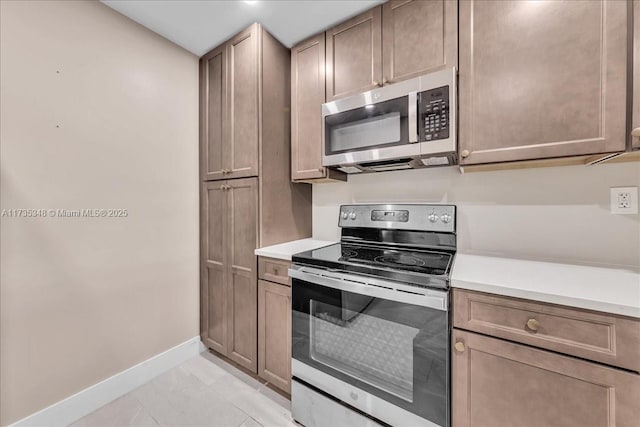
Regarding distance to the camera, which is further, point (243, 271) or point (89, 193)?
point (243, 271)

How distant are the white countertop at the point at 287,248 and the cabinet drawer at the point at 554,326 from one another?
95cm

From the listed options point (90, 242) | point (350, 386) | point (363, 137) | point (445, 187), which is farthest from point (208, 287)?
point (445, 187)

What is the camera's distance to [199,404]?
5.19ft

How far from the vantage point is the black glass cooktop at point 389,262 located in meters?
1.08

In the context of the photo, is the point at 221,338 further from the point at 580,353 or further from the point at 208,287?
the point at 580,353

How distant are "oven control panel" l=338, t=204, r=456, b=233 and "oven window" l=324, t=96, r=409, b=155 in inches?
18.0

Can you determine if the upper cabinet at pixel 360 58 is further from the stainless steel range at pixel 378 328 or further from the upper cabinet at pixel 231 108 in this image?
the stainless steel range at pixel 378 328

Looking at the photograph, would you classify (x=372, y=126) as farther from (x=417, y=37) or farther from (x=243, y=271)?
(x=243, y=271)

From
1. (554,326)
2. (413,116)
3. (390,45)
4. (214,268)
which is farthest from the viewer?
(214,268)

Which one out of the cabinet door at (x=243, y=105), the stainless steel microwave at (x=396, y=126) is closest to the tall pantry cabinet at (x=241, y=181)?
the cabinet door at (x=243, y=105)

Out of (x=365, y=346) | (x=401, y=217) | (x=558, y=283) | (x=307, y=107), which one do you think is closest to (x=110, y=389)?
(x=365, y=346)

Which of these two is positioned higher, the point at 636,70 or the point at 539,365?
the point at 636,70

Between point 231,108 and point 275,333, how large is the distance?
164 cm

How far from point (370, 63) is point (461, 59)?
516 mm
